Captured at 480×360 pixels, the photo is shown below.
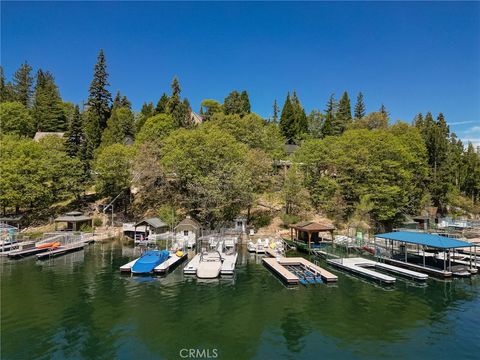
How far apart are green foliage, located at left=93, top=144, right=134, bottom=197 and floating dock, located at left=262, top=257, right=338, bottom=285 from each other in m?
34.9

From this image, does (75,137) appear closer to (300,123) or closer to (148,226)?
(148,226)

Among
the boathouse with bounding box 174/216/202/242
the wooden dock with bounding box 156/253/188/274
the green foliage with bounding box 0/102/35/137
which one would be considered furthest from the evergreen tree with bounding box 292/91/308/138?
the green foliage with bounding box 0/102/35/137

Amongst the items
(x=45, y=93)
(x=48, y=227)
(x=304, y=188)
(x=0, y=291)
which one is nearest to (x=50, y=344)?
(x=0, y=291)

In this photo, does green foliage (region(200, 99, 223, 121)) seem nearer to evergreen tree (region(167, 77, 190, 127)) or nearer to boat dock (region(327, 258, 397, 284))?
evergreen tree (region(167, 77, 190, 127))

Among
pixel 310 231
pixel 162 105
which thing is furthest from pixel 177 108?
pixel 310 231

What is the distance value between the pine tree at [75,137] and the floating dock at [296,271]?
4475 cm

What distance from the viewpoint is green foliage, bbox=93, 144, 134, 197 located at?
55719mm

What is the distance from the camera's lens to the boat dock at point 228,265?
94.0 ft

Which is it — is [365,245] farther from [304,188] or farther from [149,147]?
[149,147]

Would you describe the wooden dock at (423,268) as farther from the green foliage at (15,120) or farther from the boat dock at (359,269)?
the green foliage at (15,120)

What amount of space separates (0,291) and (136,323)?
509 inches

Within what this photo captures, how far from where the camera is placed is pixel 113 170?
5591 cm

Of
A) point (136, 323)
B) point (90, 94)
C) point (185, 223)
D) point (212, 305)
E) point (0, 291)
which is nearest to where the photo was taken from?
point (136, 323)

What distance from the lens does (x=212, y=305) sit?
836 inches
